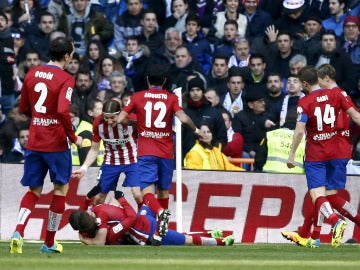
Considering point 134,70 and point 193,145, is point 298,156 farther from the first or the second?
point 134,70

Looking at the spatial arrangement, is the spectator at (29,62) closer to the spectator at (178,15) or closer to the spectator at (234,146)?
the spectator at (178,15)

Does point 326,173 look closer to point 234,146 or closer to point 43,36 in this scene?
point 234,146

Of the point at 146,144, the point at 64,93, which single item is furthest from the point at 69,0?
the point at 64,93

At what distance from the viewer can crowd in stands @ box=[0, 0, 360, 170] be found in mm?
24766

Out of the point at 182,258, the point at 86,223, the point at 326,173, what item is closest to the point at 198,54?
the point at 326,173

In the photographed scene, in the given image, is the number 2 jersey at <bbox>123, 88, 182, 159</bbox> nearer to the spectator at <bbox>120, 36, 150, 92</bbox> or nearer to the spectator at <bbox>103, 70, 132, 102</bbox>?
the spectator at <bbox>103, 70, 132, 102</bbox>

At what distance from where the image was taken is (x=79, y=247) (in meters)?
18.9

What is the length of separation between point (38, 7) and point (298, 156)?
7.08 metres

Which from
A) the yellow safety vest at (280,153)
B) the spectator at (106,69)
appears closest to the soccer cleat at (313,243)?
the yellow safety vest at (280,153)

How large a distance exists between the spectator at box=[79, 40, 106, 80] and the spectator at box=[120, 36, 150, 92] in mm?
503

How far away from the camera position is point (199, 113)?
80.2 feet

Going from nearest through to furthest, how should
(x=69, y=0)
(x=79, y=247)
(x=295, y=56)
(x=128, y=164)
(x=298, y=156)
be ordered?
(x=79, y=247) → (x=128, y=164) → (x=298, y=156) → (x=295, y=56) → (x=69, y=0)

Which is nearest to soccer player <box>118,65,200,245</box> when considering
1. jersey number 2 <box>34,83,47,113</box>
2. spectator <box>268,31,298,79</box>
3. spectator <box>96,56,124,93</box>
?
jersey number 2 <box>34,83,47,113</box>

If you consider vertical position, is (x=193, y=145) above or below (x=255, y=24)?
below
